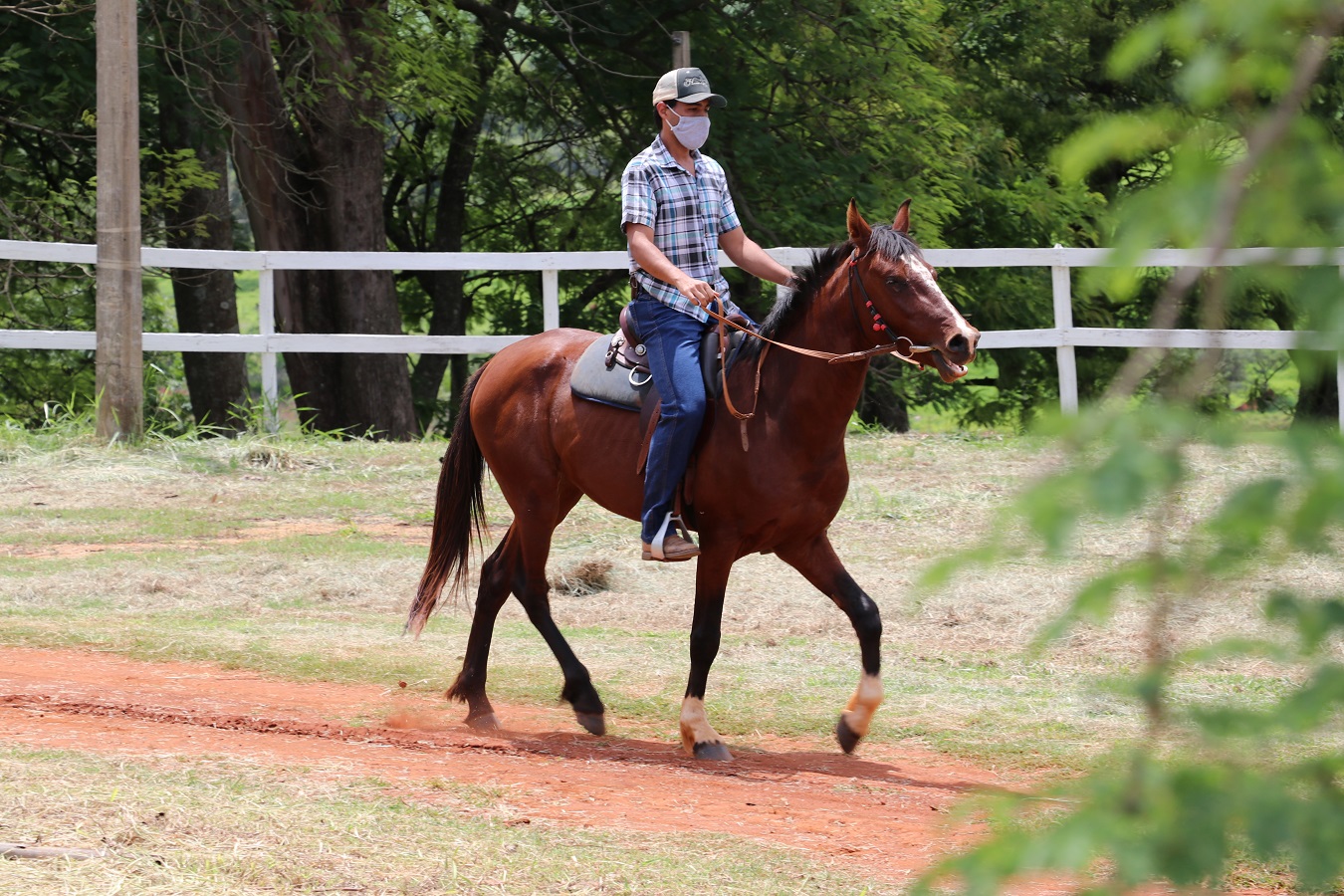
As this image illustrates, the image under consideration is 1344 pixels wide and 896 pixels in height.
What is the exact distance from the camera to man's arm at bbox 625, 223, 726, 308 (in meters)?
6.16

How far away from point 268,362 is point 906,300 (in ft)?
35.4

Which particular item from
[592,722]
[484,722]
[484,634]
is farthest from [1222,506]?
[484,634]

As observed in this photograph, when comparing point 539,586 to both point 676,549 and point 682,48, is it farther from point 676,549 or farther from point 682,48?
point 682,48

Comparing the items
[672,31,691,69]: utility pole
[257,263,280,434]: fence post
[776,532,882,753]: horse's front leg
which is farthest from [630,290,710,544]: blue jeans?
[257,263,280,434]: fence post

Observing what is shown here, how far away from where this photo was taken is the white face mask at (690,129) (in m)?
6.44

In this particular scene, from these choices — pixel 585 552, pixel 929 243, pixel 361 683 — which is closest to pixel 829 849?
pixel 361 683

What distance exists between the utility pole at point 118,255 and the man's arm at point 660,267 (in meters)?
9.00

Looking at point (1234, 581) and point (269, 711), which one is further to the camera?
point (269, 711)

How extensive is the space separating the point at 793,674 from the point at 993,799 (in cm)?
606

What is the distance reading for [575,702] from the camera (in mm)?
6844

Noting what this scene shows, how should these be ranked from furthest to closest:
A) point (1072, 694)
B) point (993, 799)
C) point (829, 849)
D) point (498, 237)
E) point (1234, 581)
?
point (498, 237)
point (1072, 694)
point (829, 849)
point (993, 799)
point (1234, 581)

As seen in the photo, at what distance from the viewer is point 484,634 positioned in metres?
7.14

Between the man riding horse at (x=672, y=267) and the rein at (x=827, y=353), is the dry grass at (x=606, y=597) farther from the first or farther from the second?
the man riding horse at (x=672, y=267)

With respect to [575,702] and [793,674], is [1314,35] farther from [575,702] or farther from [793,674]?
[793,674]
